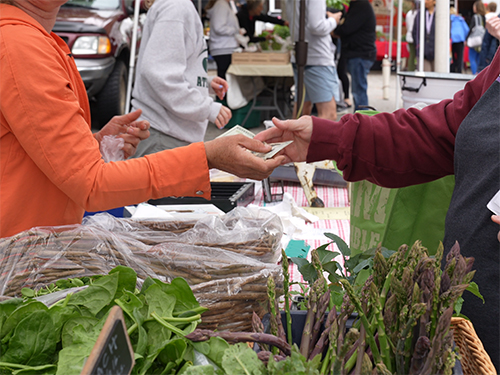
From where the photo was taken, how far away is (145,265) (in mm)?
1188

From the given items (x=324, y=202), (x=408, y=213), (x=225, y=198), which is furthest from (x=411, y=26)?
(x=408, y=213)

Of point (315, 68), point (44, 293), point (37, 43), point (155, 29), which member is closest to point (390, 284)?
point (44, 293)

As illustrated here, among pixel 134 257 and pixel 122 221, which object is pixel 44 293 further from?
pixel 122 221

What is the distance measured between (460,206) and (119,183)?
0.84 meters

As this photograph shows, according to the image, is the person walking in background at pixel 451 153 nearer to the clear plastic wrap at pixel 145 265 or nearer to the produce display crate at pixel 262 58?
the clear plastic wrap at pixel 145 265

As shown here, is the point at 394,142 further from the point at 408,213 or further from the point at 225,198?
the point at 225,198

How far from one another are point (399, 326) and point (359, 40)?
6.70 meters

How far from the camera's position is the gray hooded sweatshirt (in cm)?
Result: 243

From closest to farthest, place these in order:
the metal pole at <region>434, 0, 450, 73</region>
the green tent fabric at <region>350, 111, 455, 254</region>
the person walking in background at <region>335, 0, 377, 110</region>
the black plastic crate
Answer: the green tent fabric at <region>350, 111, 455, 254</region>, the black plastic crate, the metal pole at <region>434, 0, 450, 73</region>, the person walking in background at <region>335, 0, 377, 110</region>

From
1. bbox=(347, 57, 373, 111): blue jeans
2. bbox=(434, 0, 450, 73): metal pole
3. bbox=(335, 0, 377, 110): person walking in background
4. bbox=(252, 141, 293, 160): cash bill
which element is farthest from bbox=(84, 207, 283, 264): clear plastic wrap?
bbox=(347, 57, 373, 111): blue jeans

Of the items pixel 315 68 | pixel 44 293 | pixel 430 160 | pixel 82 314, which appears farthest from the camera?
pixel 315 68

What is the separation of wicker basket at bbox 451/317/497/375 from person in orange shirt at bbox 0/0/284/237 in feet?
2.27

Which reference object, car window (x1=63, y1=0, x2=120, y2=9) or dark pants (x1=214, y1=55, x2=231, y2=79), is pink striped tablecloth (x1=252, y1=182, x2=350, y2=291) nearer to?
dark pants (x1=214, y1=55, x2=231, y2=79)

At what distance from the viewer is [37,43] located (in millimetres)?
1207
